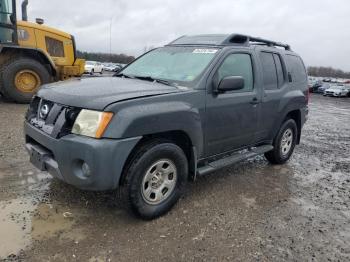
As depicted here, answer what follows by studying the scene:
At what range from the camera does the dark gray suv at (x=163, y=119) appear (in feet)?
10.3

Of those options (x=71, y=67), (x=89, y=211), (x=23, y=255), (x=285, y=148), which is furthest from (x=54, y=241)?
(x=71, y=67)

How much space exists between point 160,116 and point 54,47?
9300 mm

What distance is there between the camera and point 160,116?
342cm

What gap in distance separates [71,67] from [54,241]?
928 centimetres

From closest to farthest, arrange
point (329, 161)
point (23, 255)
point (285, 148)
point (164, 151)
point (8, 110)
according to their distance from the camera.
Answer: point (23, 255) < point (164, 151) < point (285, 148) < point (329, 161) < point (8, 110)

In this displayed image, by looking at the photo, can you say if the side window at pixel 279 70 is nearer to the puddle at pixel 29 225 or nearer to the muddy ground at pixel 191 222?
the muddy ground at pixel 191 222

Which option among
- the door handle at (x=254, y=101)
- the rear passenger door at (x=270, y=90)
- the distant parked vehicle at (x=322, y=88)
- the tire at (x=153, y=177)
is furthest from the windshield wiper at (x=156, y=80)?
the distant parked vehicle at (x=322, y=88)

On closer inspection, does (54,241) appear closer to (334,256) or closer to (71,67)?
(334,256)

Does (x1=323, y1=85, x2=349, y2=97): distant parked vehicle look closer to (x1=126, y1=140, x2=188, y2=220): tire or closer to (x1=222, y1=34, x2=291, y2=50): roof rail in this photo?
(x1=222, y1=34, x2=291, y2=50): roof rail

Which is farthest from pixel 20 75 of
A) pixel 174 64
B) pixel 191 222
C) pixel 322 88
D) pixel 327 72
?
pixel 327 72

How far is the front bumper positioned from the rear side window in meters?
3.64

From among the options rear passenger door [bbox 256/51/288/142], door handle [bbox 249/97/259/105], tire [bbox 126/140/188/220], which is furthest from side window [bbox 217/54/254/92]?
tire [bbox 126/140/188/220]

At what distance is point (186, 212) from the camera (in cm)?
390

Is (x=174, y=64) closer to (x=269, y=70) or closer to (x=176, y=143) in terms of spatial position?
(x=176, y=143)
